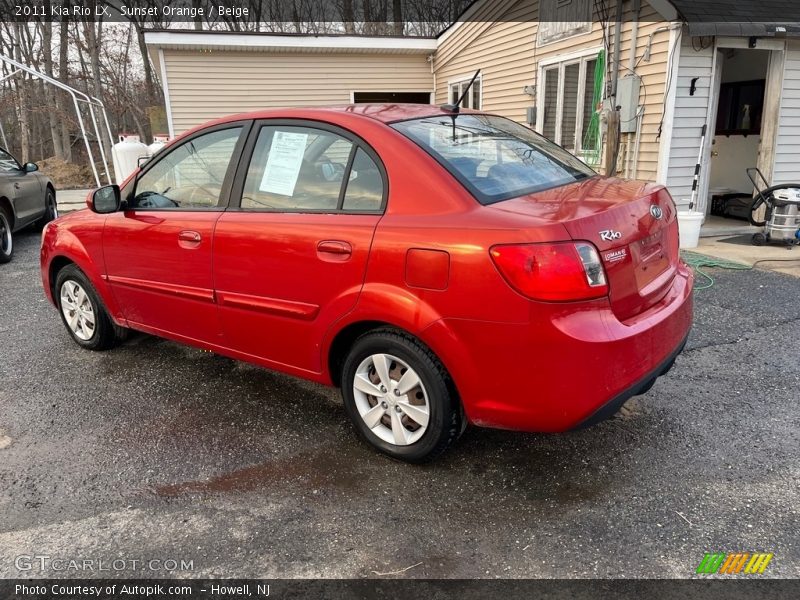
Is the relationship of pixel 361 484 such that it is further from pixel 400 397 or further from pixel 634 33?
pixel 634 33

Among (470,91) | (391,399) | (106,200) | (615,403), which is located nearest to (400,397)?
(391,399)

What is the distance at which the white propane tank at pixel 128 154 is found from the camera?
1187cm

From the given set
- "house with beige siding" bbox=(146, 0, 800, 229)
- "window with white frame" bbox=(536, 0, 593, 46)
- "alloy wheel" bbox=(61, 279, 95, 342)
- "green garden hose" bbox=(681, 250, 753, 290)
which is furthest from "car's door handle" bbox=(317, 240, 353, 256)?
"window with white frame" bbox=(536, 0, 593, 46)

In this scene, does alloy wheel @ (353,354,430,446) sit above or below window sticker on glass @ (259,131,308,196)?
Answer: below

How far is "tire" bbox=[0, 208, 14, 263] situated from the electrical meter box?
26.5 feet

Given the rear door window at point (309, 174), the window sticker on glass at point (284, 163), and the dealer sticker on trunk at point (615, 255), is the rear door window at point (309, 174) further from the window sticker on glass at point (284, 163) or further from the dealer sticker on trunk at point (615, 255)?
the dealer sticker on trunk at point (615, 255)

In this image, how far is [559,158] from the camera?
3.27 metres

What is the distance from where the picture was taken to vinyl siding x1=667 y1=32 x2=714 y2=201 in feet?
23.9

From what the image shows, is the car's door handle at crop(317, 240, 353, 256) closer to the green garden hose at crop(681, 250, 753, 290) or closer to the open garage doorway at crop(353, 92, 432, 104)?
the green garden hose at crop(681, 250, 753, 290)

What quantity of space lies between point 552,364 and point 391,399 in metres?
0.81

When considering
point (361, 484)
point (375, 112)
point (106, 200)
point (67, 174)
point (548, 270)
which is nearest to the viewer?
point (548, 270)

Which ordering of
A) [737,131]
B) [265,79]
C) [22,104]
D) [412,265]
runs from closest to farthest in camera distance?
[412,265] → [737,131] → [265,79] → [22,104]

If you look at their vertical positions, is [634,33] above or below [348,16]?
below

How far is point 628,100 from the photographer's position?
25.2 ft
